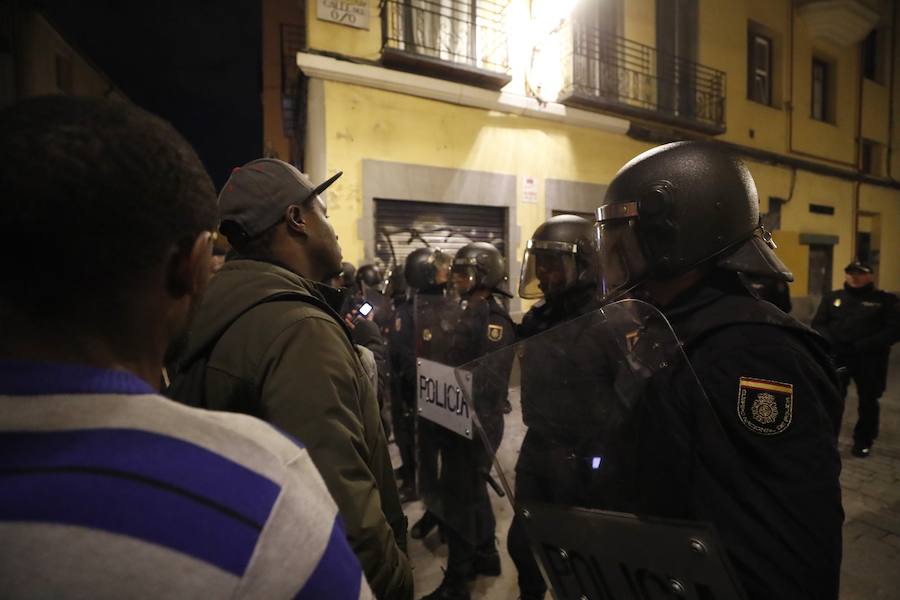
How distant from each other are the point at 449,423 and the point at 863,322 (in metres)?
4.91

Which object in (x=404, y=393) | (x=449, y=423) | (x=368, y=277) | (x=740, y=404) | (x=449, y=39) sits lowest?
(x=404, y=393)

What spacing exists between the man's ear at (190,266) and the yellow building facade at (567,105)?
6.21 metres

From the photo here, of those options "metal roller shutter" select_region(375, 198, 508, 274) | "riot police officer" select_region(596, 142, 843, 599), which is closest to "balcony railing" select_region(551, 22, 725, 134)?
"metal roller shutter" select_region(375, 198, 508, 274)

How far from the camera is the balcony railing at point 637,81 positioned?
28.0 feet

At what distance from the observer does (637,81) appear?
952 cm

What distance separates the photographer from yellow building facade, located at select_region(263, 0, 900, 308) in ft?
22.7

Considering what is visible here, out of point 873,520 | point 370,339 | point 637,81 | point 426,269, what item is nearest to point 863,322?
point 873,520

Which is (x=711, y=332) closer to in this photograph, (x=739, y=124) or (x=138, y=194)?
(x=138, y=194)

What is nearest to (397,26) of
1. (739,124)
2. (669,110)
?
(669,110)

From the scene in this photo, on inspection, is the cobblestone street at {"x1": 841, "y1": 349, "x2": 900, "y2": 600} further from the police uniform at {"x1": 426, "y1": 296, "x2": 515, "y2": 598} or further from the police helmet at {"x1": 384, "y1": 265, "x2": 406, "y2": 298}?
the police helmet at {"x1": 384, "y1": 265, "x2": 406, "y2": 298}

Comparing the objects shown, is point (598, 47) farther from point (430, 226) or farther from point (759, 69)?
point (759, 69)

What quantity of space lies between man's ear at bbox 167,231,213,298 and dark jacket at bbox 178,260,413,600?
535 millimetres

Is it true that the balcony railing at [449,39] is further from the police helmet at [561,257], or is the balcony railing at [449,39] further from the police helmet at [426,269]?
the police helmet at [561,257]

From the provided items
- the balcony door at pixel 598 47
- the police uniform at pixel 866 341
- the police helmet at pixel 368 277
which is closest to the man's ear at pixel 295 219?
the police helmet at pixel 368 277
